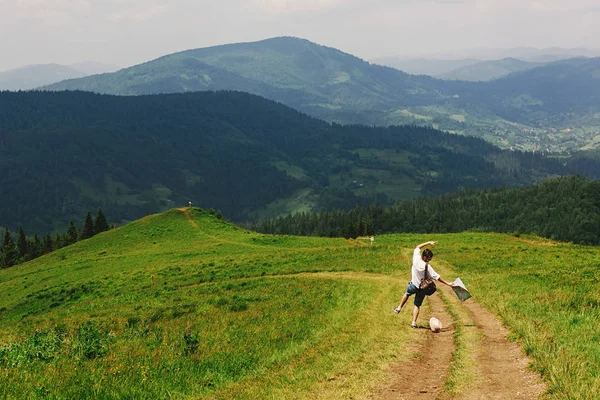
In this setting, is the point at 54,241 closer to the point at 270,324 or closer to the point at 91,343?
the point at 91,343

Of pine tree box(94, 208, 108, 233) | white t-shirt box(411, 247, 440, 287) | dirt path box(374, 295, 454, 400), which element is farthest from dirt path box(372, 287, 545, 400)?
pine tree box(94, 208, 108, 233)

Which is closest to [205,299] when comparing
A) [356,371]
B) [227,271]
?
[227,271]

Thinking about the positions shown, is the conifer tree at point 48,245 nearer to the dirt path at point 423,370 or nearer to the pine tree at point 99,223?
the pine tree at point 99,223

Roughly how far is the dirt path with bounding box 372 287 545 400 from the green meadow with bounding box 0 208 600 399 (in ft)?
1.51

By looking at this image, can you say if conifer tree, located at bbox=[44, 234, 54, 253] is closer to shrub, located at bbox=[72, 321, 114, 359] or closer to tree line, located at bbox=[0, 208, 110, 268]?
tree line, located at bbox=[0, 208, 110, 268]

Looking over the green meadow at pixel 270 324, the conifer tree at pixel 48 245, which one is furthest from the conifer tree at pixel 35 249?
the green meadow at pixel 270 324

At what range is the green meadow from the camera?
1336 cm

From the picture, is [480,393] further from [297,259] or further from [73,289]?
[73,289]

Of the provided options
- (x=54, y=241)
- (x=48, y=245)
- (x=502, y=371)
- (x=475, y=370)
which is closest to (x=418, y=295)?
(x=475, y=370)

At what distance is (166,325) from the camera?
2544 cm

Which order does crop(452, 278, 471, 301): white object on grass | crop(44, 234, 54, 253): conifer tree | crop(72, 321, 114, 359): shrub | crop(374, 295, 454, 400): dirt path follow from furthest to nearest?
1. crop(44, 234, 54, 253): conifer tree
2. crop(452, 278, 471, 301): white object on grass
3. crop(72, 321, 114, 359): shrub
4. crop(374, 295, 454, 400): dirt path

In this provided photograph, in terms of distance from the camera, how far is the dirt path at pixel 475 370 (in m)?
12.6

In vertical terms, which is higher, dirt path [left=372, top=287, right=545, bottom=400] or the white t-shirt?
the white t-shirt

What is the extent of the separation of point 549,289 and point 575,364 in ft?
48.1
